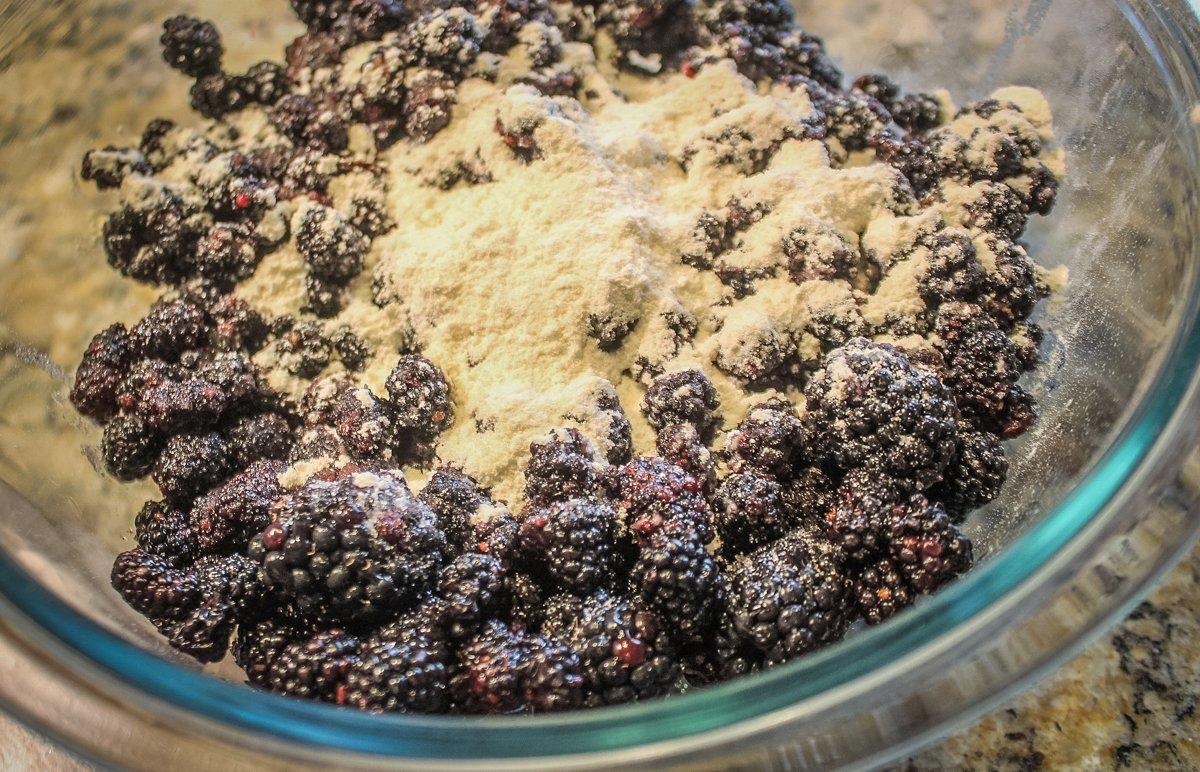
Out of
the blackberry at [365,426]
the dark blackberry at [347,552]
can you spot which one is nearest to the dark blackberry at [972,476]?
the dark blackberry at [347,552]

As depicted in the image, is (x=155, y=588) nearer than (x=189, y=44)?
Yes

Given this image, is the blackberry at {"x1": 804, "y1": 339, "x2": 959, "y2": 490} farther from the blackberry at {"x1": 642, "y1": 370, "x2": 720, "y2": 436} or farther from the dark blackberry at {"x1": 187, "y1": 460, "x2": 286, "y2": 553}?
the dark blackberry at {"x1": 187, "y1": 460, "x2": 286, "y2": 553}

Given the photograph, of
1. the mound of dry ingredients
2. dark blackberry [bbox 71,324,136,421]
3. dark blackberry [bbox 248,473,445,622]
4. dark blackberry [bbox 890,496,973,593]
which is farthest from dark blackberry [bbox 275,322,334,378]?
dark blackberry [bbox 890,496,973,593]

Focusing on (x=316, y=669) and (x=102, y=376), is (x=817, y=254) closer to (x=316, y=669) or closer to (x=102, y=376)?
(x=316, y=669)

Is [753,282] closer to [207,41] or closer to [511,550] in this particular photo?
[511,550]

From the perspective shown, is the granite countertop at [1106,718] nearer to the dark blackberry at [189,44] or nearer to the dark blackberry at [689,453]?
the dark blackberry at [689,453]

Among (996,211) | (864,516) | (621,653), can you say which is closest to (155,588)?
(621,653)

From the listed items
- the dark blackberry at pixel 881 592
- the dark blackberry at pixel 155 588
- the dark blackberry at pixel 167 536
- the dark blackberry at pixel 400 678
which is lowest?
the dark blackberry at pixel 167 536

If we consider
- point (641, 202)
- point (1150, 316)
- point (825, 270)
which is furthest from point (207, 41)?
point (1150, 316)
